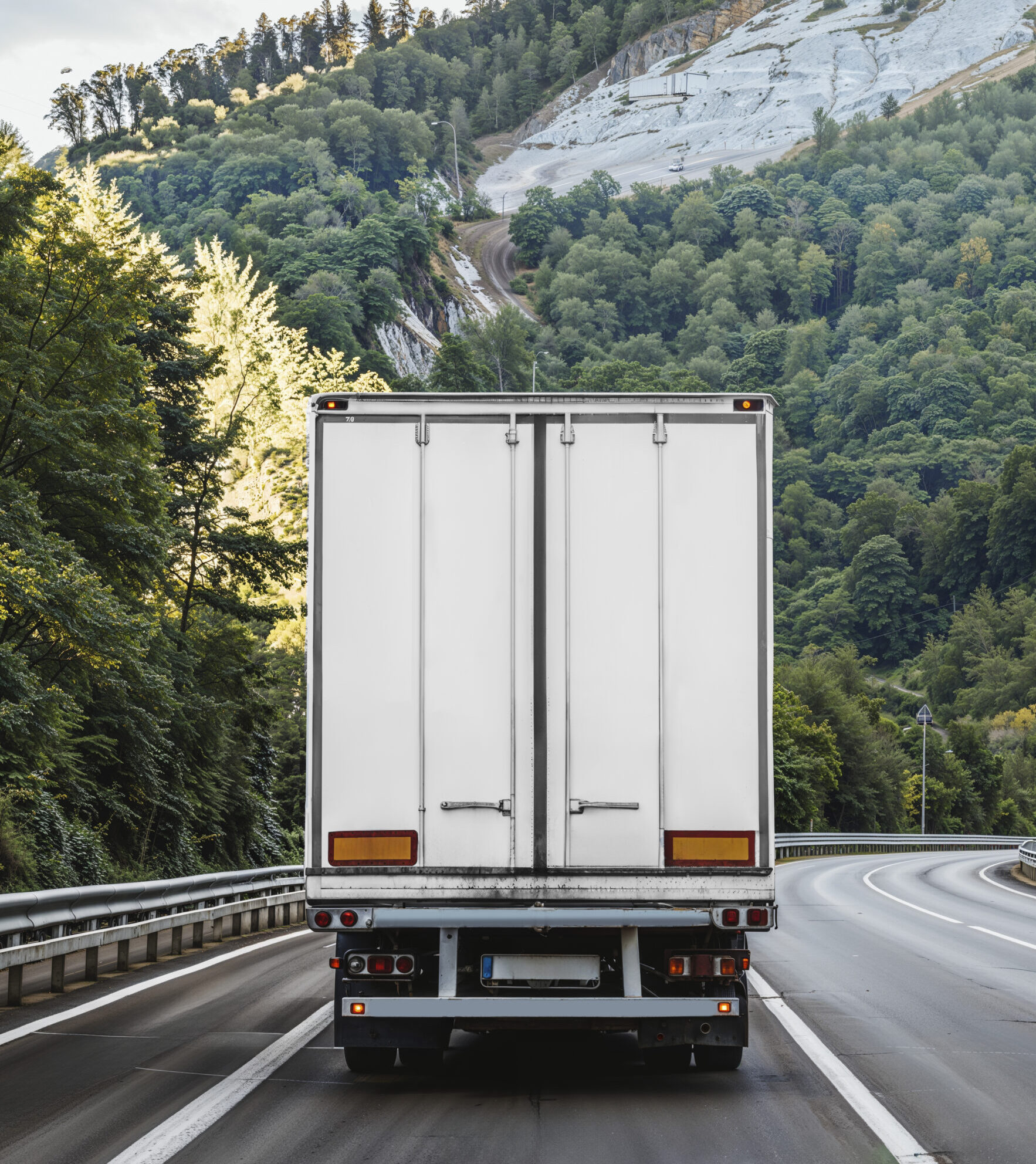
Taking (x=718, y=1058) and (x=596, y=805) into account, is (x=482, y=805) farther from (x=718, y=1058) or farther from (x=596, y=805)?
(x=718, y=1058)

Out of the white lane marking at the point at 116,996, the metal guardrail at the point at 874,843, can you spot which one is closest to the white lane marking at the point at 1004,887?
the metal guardrail at the point at 874,843

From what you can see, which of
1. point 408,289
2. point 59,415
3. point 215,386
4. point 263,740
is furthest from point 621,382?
point 59,415

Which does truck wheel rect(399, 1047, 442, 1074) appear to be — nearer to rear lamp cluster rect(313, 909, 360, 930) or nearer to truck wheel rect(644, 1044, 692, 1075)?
truck wheel rect(644, 1044, 692, 1075)

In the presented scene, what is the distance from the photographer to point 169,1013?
1015 cm

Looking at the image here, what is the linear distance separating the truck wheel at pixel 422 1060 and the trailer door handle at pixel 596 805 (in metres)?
2.11

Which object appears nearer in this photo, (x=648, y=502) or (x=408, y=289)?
(x=648, y=502)

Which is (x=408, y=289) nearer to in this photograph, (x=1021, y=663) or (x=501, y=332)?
(x=501, y=332)

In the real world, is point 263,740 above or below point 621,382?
below

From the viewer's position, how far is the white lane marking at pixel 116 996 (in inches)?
355

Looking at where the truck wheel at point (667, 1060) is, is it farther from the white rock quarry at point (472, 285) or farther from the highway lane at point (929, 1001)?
the white rock quarry at point (472, 285)

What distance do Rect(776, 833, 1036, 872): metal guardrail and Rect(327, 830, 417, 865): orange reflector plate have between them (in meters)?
33.1

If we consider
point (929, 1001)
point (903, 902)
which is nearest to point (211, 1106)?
point (929, 1001)

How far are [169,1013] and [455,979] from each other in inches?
156

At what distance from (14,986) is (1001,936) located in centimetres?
1370
